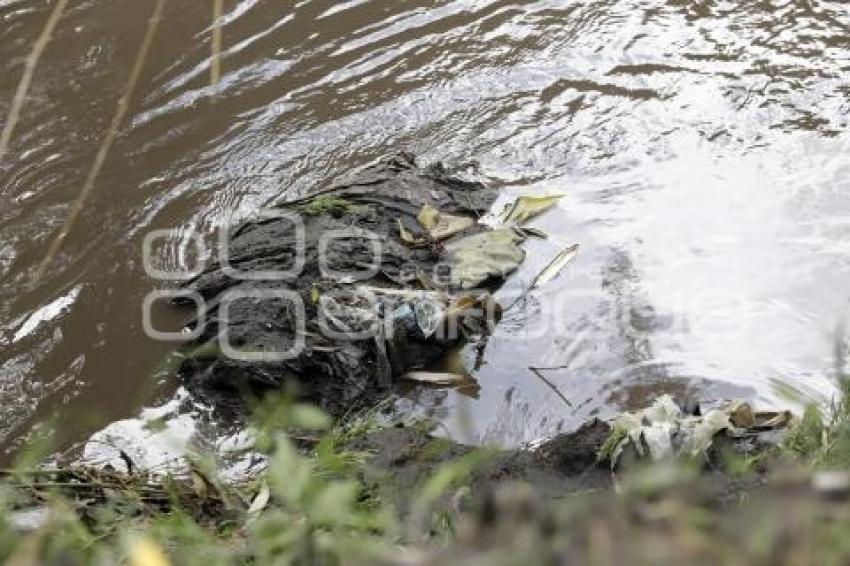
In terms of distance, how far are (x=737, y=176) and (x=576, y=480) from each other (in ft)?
7.24

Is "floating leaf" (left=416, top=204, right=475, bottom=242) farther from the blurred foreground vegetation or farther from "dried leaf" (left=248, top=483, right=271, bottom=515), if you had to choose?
"dried leaf" (left=248, top=483, right=271, bottom=515)

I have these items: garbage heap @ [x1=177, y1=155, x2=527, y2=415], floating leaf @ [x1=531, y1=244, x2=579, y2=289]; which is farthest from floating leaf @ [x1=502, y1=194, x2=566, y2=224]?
floating leaf @ [x1=531, y1=244, x2=579, y2=289]

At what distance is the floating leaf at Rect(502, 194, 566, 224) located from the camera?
4.59 metres

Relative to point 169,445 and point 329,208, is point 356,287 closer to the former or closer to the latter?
point 329,208

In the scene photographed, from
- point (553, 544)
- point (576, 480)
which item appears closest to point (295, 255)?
point (576, 480)

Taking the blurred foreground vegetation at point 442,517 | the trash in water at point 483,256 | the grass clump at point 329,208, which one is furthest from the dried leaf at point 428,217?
the blurred foreground vegetation at point 442,517

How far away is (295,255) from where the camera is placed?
13.6 ft

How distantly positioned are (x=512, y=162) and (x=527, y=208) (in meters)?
0.47

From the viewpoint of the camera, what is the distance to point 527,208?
462cm

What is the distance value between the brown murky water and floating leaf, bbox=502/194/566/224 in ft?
0.23

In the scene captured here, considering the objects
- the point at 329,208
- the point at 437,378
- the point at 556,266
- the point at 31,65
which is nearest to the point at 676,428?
the point at 437,378

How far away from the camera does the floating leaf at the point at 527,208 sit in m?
4.59

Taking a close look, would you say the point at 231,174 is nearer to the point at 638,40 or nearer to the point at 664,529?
the point at 638,40

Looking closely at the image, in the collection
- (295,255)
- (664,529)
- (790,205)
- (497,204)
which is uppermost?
(664,529)
